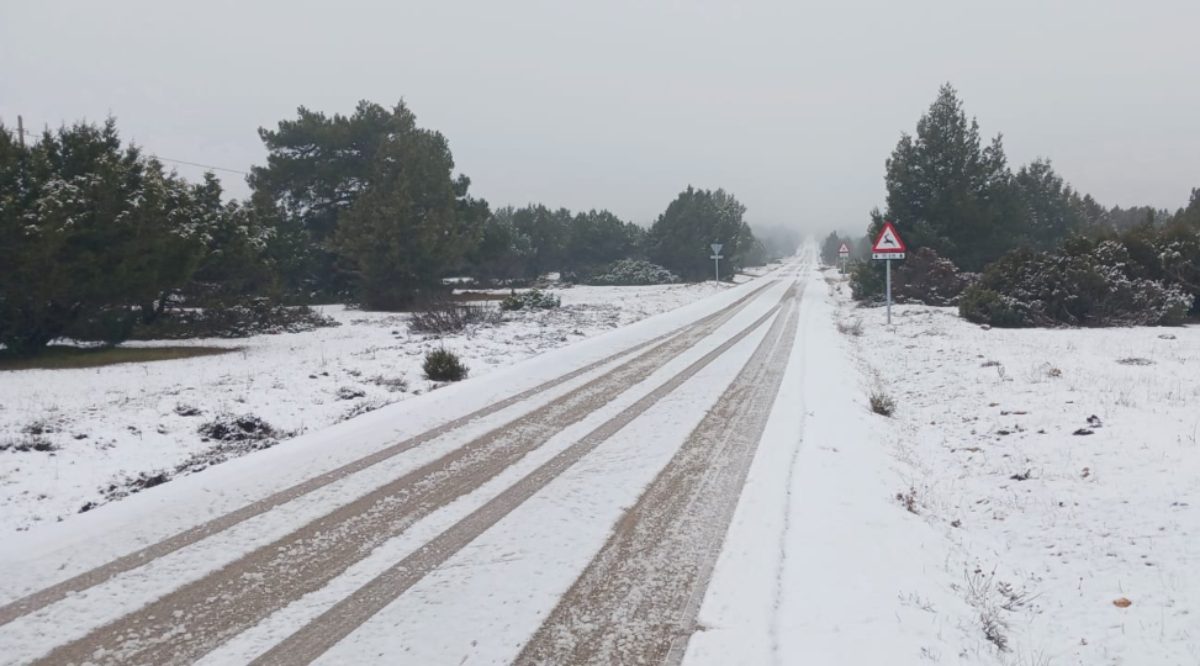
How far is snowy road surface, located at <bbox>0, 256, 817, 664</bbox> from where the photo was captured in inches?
136

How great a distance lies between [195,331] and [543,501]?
800 inches

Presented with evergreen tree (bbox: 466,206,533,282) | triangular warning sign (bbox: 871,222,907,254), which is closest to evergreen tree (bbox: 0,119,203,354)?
triangular warning sign (bbox: 871,222,907,254)

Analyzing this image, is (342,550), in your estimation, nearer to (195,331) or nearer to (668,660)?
(668,660)

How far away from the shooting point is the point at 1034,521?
535cm

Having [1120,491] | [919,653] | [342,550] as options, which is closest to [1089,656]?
[919,653]

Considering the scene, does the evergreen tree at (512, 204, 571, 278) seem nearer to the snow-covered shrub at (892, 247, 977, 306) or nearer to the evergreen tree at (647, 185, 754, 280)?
the evergreen tree at (647, 185, 754, 280)

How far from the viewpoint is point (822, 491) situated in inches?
227

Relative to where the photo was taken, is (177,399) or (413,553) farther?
(177,399)

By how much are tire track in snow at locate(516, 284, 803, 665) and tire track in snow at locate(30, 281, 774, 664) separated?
1.57 metres

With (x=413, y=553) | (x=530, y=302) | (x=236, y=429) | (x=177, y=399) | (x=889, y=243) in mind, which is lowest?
(x=413, y=553)

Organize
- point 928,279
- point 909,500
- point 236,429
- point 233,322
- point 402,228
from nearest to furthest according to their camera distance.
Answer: point 909,500 → point 236,429 → point 233,322 → point 928,279 → point 402,228

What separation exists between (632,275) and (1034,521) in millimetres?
52999

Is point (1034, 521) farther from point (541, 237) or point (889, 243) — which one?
point (541, 237)

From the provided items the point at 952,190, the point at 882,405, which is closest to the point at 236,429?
the point at 882,405
